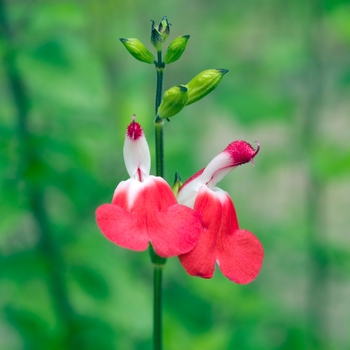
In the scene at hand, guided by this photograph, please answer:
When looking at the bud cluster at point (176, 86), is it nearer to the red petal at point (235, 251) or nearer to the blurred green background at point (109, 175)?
the red petal at point (235, 251)

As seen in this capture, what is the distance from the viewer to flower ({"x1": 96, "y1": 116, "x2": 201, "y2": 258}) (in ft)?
2.48

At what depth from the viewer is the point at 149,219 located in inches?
31.6

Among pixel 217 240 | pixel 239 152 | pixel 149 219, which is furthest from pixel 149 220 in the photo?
pixel 239 152

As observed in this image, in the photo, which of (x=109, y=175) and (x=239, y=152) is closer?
(x=239, y=152)

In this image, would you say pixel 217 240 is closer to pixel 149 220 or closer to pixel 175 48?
pixel 149 220

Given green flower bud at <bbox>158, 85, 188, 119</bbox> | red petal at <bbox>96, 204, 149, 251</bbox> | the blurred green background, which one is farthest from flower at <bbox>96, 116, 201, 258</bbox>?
the blurred green background

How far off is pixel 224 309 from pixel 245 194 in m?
1.33

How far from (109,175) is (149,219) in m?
1.02

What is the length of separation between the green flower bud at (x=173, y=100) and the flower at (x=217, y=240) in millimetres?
143

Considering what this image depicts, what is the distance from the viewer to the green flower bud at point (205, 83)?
835 mm

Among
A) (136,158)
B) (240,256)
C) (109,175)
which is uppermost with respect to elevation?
(136,158)

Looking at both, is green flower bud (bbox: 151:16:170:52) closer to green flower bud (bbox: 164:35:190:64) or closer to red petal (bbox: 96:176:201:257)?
green flower bud (bbox: 164:35:190:64)

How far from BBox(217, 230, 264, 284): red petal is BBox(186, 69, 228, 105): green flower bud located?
229mm

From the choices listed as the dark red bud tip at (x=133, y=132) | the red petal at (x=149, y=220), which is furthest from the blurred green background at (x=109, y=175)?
the red petal at (x=149, y=220)
